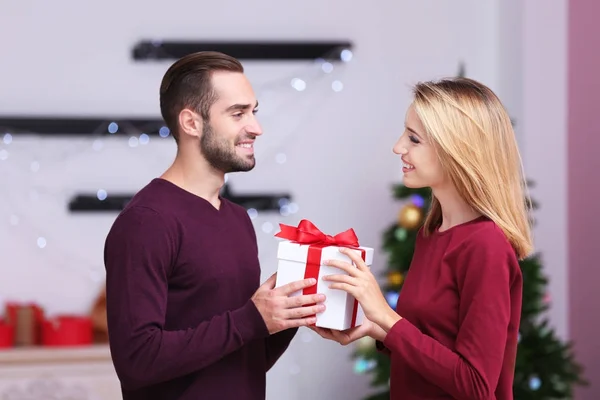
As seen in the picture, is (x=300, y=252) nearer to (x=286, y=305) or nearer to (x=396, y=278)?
(x=286, y=305)

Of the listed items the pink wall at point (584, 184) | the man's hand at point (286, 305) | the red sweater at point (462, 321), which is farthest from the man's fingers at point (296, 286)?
the pink wall at point (584, 184)

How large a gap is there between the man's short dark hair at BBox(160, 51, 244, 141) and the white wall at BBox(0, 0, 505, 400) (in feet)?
7.38

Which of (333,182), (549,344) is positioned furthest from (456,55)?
(549,344)

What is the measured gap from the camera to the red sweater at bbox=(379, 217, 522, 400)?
6.65ft

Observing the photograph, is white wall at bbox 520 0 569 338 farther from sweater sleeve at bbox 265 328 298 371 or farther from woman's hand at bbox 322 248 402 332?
woman's hand at bbox 322 248 402 332

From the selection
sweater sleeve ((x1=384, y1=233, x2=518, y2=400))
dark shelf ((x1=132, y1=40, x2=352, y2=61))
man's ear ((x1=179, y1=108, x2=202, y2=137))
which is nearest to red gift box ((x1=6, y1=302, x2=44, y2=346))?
dark shelf ((x1=132, y1=40, x2=352, y2=61))

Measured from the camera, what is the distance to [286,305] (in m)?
2.11

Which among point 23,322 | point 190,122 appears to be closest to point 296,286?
point 190,122

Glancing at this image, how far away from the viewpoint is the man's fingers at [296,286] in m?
2.11

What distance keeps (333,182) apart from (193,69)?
251 centimetres

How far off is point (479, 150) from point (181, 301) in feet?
2.61

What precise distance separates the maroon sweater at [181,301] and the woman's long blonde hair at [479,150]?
57 cm

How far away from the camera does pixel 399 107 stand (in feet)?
15.7

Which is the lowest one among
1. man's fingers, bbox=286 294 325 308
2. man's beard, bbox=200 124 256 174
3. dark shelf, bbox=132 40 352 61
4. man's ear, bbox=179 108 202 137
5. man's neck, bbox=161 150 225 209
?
man's fingers, bbox=286 294 325 308
